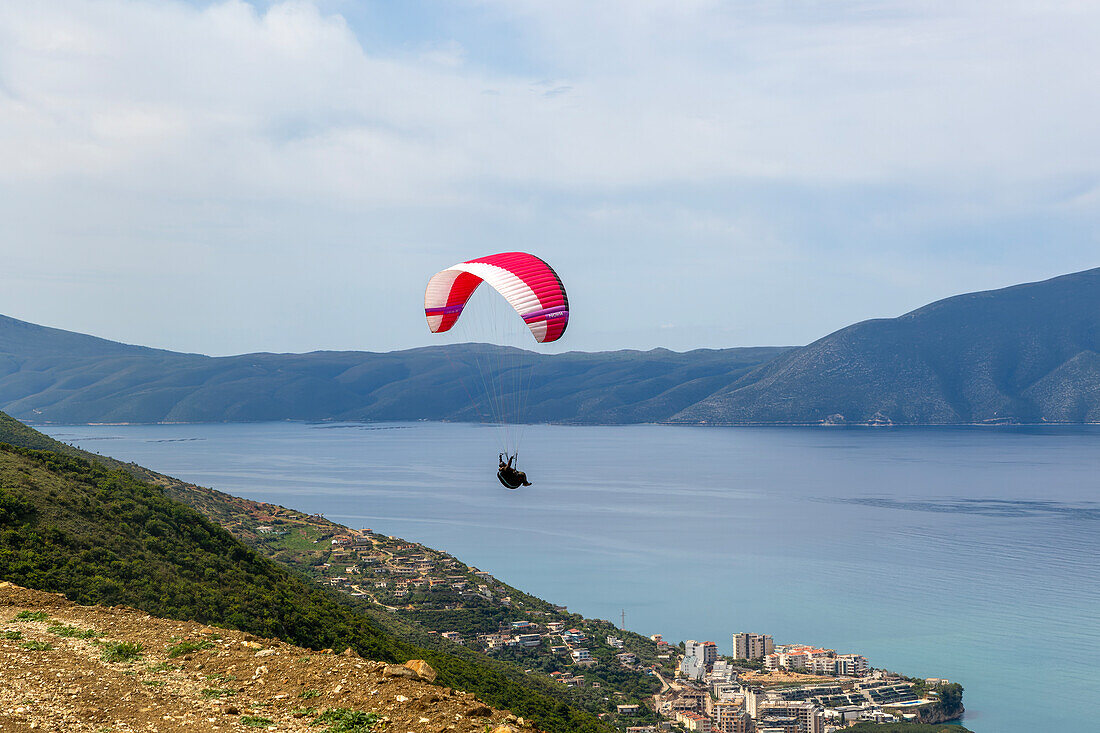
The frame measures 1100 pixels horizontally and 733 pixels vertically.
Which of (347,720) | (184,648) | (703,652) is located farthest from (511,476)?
(703,652)

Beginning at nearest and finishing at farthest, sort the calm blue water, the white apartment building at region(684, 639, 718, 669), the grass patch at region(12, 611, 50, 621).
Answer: the grass patch at region(12, 611, 50, 621) < the white apartment building at region(684, 639, 718, 669) < the calm blue water

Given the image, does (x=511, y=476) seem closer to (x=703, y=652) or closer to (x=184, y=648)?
Result: (x=184, y=648)

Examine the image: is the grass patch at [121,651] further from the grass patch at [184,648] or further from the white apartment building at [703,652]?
the white apartment building at [703,652]

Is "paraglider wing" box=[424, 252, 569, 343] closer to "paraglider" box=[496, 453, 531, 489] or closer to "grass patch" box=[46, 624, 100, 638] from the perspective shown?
"paraglider" box=[496, 453, 531, 489]

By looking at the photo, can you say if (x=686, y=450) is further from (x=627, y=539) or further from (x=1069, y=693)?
(x=1069, y=693)

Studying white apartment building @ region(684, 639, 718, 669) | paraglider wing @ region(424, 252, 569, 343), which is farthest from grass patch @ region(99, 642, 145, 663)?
white apartment building @ region(684, 639, 718, 669)
